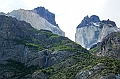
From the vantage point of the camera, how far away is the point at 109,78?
6865 inches

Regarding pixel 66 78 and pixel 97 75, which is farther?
pixel 66 78

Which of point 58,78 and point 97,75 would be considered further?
point 58,78

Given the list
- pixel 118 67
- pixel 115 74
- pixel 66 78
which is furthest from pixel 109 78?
pixel 66 78

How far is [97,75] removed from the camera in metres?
181

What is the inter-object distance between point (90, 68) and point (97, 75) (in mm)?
14723

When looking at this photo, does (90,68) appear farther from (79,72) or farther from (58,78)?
(58,78)

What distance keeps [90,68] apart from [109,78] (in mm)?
23179

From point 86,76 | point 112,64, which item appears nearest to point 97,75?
point 86,76

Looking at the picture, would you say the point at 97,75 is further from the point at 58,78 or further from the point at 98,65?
the point at 58,78

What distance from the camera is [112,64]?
19800cm

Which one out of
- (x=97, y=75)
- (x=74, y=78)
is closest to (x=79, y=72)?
(x=74, y=78)

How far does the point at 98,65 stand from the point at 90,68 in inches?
230

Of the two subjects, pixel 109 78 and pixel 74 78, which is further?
pixel 74 78

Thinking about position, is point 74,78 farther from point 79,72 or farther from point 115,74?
point 115,74
